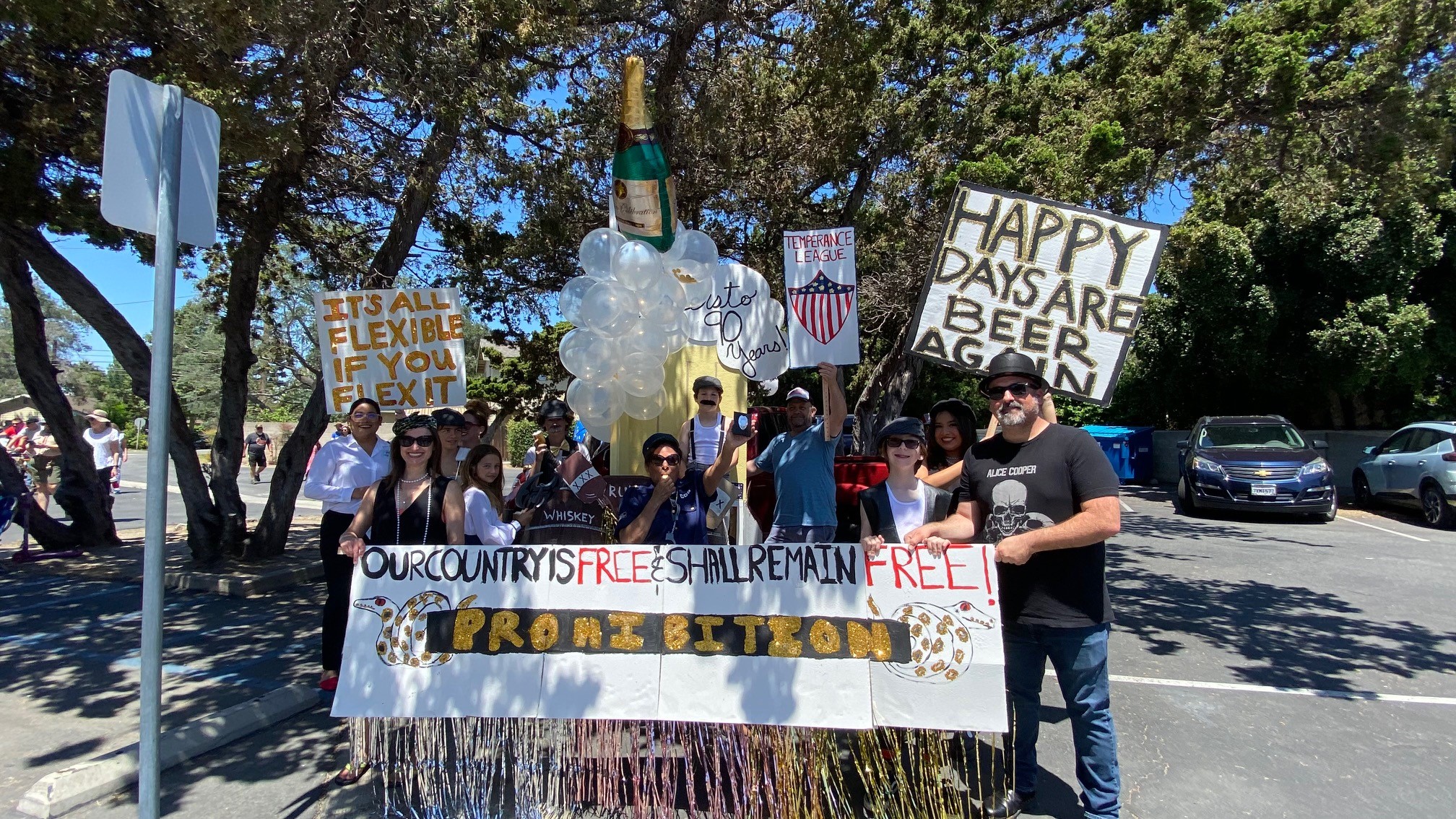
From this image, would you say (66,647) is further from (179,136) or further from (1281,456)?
(1281,456)

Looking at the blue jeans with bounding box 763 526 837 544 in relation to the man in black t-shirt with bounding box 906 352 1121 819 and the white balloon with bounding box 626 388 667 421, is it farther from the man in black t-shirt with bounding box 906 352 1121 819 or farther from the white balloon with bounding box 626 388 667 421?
the white balloon with bounding box 626 388 667 421

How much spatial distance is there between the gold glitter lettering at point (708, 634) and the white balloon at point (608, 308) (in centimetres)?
254

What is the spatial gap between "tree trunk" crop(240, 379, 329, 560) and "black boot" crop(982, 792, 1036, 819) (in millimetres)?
7361

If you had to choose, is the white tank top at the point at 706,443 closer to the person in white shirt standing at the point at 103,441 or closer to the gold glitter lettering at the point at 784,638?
the gold glitter lettering at the point at 784,638

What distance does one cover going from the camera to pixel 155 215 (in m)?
2.75

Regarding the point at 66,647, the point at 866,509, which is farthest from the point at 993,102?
the point at 66,647

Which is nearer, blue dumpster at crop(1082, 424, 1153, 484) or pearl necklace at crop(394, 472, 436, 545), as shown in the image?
pearl necklace at crop(394, 472, 436, 545)

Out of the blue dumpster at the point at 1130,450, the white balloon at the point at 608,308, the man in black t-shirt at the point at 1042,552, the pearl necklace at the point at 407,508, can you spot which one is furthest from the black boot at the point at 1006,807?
the blue dumpster at the point at 1130,450

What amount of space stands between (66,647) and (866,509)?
19.2ft

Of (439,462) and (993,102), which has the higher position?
(993,102)

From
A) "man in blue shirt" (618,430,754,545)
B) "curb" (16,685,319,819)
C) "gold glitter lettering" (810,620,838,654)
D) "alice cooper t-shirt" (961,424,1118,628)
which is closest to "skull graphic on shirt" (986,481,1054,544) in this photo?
"alice cooper t-shirt" (961,424,1118,628)

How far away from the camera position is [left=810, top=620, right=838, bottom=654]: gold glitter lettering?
3.41 metres

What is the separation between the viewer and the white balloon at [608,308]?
5441 millimetres

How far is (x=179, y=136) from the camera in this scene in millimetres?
2770
